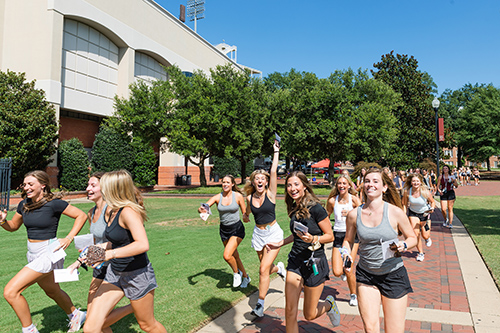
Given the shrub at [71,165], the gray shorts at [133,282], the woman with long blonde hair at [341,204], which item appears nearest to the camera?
the gray shorts at [133,282]

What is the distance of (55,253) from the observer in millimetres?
3891

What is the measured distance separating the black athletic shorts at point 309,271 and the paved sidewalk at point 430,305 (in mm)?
975

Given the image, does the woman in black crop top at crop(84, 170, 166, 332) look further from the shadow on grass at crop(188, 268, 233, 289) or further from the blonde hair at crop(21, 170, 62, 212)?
the shadow on grass at crop(188, 268, 233, 289)

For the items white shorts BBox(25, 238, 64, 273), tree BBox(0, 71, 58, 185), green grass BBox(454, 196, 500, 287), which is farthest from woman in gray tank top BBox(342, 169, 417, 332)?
tree BBox(0, 71, 58, 185)

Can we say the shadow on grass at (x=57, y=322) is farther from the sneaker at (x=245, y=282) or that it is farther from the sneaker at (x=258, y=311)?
the sneaker at (x=245, y=282)

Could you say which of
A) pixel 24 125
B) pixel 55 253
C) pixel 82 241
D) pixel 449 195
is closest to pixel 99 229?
pixel 82 241

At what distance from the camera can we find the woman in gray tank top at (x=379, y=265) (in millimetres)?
3129

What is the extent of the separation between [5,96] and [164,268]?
69.0ft

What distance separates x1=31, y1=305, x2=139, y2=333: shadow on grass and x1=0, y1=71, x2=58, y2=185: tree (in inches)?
796

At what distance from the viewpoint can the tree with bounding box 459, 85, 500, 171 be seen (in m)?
47.5

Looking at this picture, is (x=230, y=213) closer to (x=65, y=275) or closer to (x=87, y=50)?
(x=65, y=275)

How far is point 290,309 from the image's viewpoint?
365 cm

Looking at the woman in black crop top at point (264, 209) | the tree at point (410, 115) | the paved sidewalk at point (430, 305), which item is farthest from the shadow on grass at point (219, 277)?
the tree at point (410, 115)

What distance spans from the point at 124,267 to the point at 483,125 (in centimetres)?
5570
